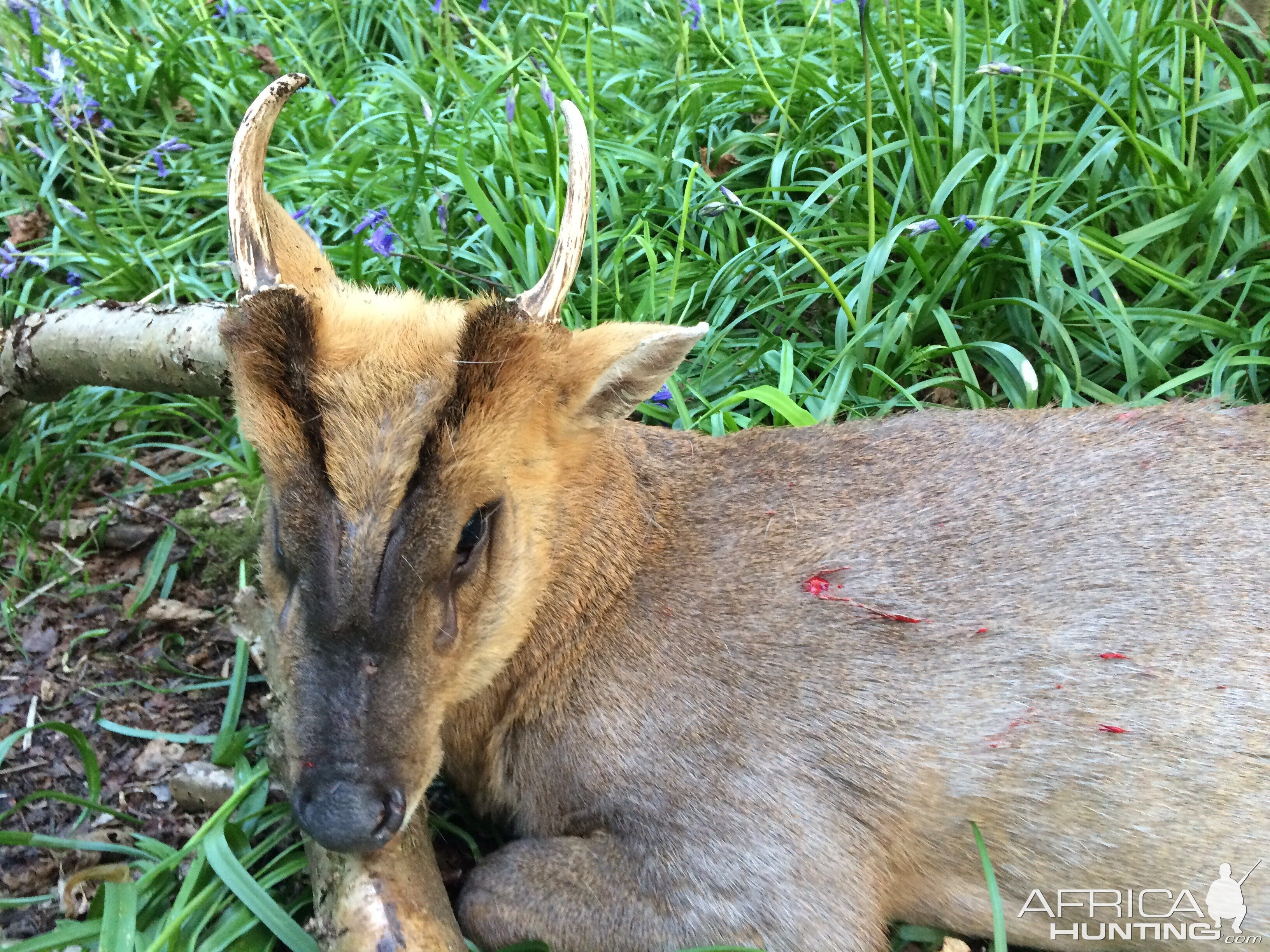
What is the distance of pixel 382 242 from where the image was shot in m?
5.37

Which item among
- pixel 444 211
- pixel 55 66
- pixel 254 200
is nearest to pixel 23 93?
pixel 55 66

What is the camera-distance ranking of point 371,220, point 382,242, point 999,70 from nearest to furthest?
1. point 999,70
2. point 382,242
3. point 371,220

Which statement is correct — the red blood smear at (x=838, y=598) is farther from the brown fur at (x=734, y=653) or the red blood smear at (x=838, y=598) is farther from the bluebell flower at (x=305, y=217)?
→ the bluebell flower at (x=305, y=217)

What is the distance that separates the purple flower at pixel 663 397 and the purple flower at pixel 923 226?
53.9 inches

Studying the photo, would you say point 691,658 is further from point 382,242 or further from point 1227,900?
point 382,242

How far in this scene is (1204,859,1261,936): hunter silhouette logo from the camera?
10.6 ft

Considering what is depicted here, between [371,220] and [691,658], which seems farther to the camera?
[371,220]

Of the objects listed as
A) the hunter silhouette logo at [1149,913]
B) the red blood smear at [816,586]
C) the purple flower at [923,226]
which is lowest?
the hunter silhouette logo at [1149,913]

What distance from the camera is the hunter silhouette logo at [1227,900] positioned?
3.23 metres

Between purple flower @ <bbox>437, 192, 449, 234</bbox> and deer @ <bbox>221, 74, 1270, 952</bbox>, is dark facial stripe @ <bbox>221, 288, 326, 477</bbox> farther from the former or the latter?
purple flower @ <bbox>437, 192, 449, 234</bbox>

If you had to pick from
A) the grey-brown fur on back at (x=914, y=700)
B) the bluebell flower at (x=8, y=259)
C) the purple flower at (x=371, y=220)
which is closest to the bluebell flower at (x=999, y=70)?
the grey-brown fur on back at (x=914, y=700)

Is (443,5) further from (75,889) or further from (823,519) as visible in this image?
(75,889)

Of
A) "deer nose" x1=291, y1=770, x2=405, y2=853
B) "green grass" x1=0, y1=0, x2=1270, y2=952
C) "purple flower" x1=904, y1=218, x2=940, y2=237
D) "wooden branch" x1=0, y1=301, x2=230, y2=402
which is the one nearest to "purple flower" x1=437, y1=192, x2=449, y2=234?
"green grass" x1=0, y1=0, x2=1270, y2=952

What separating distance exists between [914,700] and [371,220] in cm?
389
